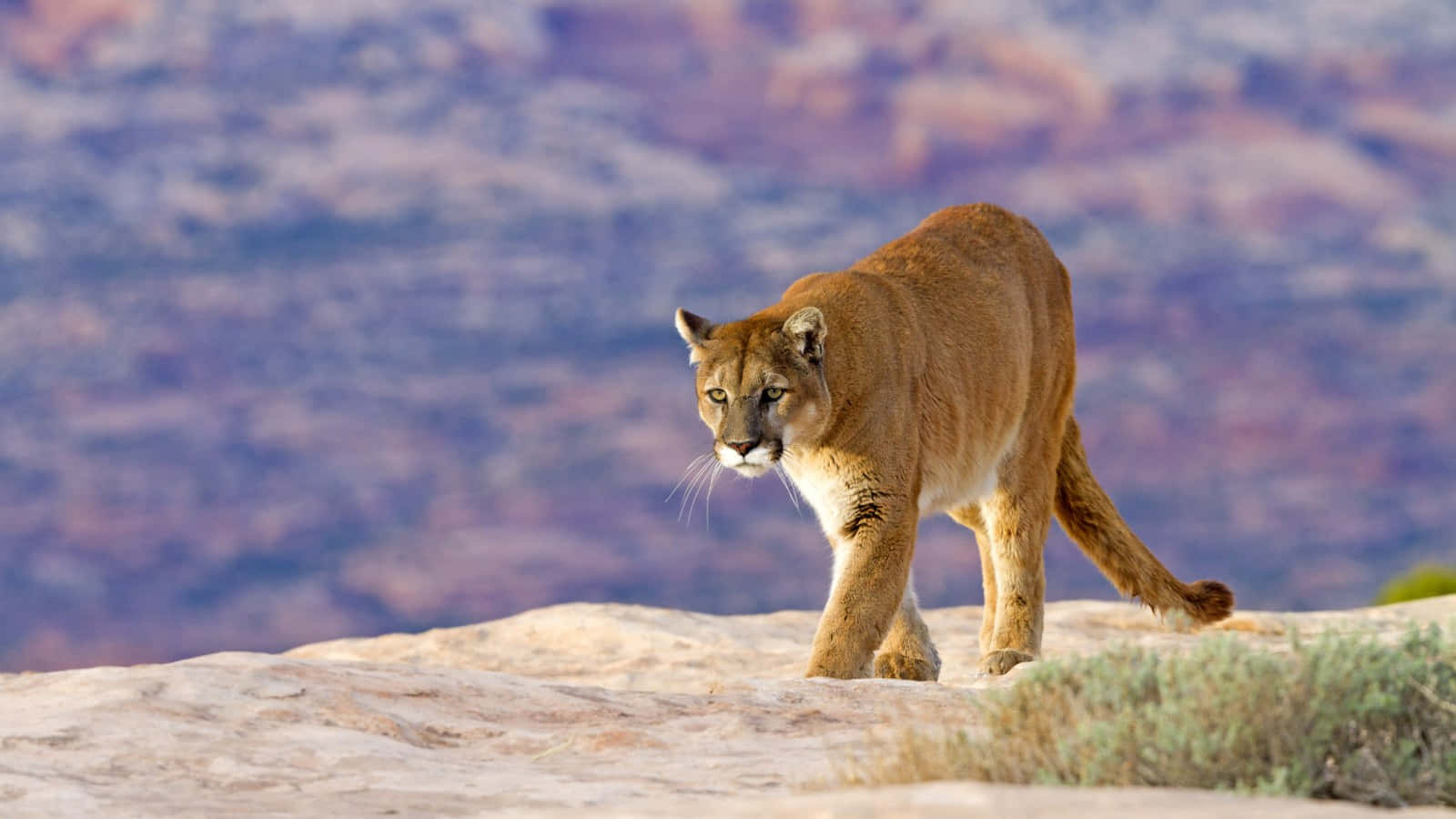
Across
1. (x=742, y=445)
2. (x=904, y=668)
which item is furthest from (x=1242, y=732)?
(x=904, y=668)

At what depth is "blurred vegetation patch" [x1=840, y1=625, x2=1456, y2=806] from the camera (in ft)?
14.5

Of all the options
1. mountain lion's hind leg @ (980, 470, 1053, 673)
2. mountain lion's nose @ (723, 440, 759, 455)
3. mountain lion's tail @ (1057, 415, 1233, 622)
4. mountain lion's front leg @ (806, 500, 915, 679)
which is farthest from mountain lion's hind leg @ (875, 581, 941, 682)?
mountain lion's tail @ (1057, 415, 1233, 622)

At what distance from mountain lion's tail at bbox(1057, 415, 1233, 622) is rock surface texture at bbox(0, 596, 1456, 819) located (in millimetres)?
2611

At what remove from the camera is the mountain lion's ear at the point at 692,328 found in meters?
8.58

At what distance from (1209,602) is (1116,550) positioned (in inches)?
27.4

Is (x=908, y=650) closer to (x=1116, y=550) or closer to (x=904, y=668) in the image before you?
(x=904, y=668)

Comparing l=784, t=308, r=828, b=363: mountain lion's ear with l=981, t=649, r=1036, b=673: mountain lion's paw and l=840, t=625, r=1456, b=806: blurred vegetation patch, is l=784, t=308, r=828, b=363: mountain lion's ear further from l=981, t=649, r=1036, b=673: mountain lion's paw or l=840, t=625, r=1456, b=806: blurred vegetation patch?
l=840, t=625, r=1456, b=806: blurred vegetation patch

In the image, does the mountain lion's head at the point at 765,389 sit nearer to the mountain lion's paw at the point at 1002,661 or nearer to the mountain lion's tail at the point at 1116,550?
the mountain lion's paw at the point at 1002,661

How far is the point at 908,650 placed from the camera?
9164 millimetres

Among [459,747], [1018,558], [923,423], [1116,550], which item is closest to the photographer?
[459,747]

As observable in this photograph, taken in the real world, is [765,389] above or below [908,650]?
above

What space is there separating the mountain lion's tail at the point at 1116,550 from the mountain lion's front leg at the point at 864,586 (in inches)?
96.8

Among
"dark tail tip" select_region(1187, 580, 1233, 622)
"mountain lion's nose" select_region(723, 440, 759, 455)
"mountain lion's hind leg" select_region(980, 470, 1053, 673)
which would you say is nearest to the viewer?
"mountain lion's nose" select_region(723, 440, 759, 455)

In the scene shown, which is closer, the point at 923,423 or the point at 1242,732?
the point at 1242,732
